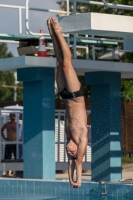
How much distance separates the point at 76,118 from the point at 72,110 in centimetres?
13

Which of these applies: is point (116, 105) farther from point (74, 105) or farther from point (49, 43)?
point (74, 105)

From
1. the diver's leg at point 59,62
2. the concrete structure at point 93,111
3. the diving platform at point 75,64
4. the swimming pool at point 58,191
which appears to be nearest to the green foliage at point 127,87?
the concrete structure at point 93,111

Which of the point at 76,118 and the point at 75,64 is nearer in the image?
the point at 76,118

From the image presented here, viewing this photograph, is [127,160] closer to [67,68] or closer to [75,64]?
[75,64]

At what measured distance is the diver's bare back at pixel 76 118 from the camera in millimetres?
7812

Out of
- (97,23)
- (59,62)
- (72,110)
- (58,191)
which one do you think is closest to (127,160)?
(58,191)

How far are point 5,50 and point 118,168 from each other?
7223cm

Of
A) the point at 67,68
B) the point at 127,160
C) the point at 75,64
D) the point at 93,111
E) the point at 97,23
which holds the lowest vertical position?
the point at 127,160

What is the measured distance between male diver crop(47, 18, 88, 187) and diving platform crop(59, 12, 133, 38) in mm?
2748

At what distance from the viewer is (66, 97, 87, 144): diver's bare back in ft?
25.6

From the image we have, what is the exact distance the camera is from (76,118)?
781cm

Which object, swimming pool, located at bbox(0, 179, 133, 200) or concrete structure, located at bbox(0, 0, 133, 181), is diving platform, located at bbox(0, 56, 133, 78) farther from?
swimming pool, located at bbox(0, 179, 133, 200)

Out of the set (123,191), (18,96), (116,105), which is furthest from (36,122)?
(18,96)

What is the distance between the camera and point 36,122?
14172 millimetres
